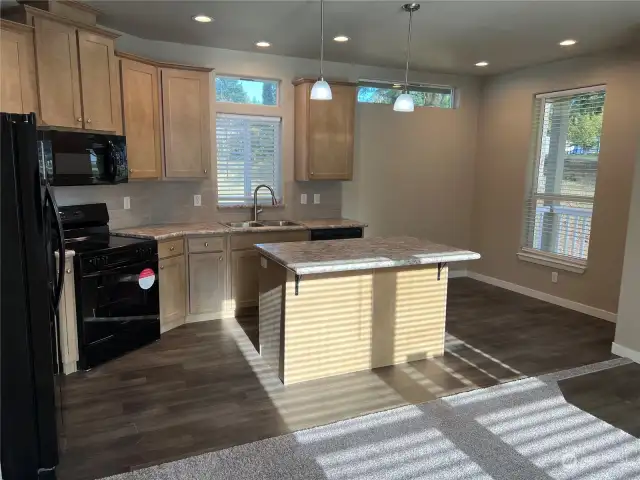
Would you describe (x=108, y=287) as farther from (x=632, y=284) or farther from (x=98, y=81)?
(x=632, y=284)

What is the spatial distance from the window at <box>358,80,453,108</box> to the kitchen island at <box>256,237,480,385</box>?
8.34 ft

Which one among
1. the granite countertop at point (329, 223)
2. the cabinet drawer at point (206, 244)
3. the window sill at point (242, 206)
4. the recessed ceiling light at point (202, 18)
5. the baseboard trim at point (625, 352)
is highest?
the recessed ceiling light at point (202, 18)

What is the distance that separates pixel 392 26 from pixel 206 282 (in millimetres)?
2859

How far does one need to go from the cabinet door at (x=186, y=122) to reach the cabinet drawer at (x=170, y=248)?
0.69 metres

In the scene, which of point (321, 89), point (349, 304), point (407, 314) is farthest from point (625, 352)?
point (321, 89)

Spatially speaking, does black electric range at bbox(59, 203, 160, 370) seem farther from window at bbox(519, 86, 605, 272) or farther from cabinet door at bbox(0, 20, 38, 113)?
window at bbox(519, 86, 605, 272)

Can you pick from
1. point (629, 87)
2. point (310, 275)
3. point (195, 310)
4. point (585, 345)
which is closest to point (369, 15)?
point (310, 275)

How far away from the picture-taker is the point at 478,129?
614cm

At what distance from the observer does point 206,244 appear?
168 inches

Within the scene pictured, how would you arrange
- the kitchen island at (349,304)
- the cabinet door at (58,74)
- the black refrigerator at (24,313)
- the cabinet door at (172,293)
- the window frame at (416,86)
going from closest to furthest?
the black refrigerator at (24,313) → the kitchen island at (349,304) → the cabinet door at (58,74) → the cabinet door at (172,293) → the window frame at (416,86)

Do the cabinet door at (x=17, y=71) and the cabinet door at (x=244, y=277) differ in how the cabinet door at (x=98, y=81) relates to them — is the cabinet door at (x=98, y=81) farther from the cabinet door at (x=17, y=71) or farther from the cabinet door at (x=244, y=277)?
the cabinet door at (x=244, y=277)

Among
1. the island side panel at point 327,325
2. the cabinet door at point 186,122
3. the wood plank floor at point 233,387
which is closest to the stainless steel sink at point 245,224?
the cabinet door at point 186,122

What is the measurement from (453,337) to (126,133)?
11.2 feet

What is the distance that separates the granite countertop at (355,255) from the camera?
2890 millimetres
